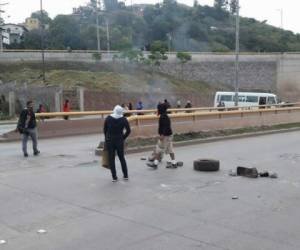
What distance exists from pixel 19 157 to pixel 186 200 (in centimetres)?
733

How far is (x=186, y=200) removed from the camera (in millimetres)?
9234

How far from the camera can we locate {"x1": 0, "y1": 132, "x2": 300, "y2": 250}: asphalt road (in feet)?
22.2

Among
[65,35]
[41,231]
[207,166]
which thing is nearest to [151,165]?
[207,166]

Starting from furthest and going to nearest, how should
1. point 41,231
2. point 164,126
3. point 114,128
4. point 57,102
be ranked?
point 57,102 → point 164,126 → point 114,128 → point 41,231

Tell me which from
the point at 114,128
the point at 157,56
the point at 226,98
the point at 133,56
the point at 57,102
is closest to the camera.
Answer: the point at 114,128

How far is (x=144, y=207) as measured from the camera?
8641mm

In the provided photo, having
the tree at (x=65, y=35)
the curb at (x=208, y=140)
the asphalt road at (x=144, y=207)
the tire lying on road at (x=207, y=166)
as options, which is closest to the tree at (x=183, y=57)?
the tree at (x=65, y=35)

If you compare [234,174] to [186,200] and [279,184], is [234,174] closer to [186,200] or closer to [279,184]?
[279,184]

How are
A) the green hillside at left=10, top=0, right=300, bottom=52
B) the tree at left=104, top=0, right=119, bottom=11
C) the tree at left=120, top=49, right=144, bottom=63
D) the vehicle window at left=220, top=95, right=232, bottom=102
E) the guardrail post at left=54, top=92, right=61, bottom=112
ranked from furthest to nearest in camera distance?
the tree at left=104, top=0, right=119, bottom=11 < the green hillside at left=10, top=0, right=300, bottom=52 < the tree at left=120, top=49, right=144, bottom=63 < the vehicle window at left=220, top=95, right=232, bottom=102 < the guardrail post at left=54, top=92, right=61, bottom=112

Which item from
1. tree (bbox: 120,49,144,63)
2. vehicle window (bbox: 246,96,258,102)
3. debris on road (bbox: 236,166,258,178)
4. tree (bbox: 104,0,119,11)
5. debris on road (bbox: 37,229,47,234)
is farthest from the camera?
tree (bbox: 104,0,119,11)

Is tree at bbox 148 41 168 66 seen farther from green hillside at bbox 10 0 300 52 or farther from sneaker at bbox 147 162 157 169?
sneaker at bbox 147 162 157 169

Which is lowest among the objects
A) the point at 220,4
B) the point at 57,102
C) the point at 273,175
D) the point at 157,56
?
the point at 273,175

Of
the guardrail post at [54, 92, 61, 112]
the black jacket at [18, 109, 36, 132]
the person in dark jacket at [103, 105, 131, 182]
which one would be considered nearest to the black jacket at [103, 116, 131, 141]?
the person in dark jacket at [103, 105, 131, 182]

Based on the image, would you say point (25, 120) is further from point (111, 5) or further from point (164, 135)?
point (111, 5)
